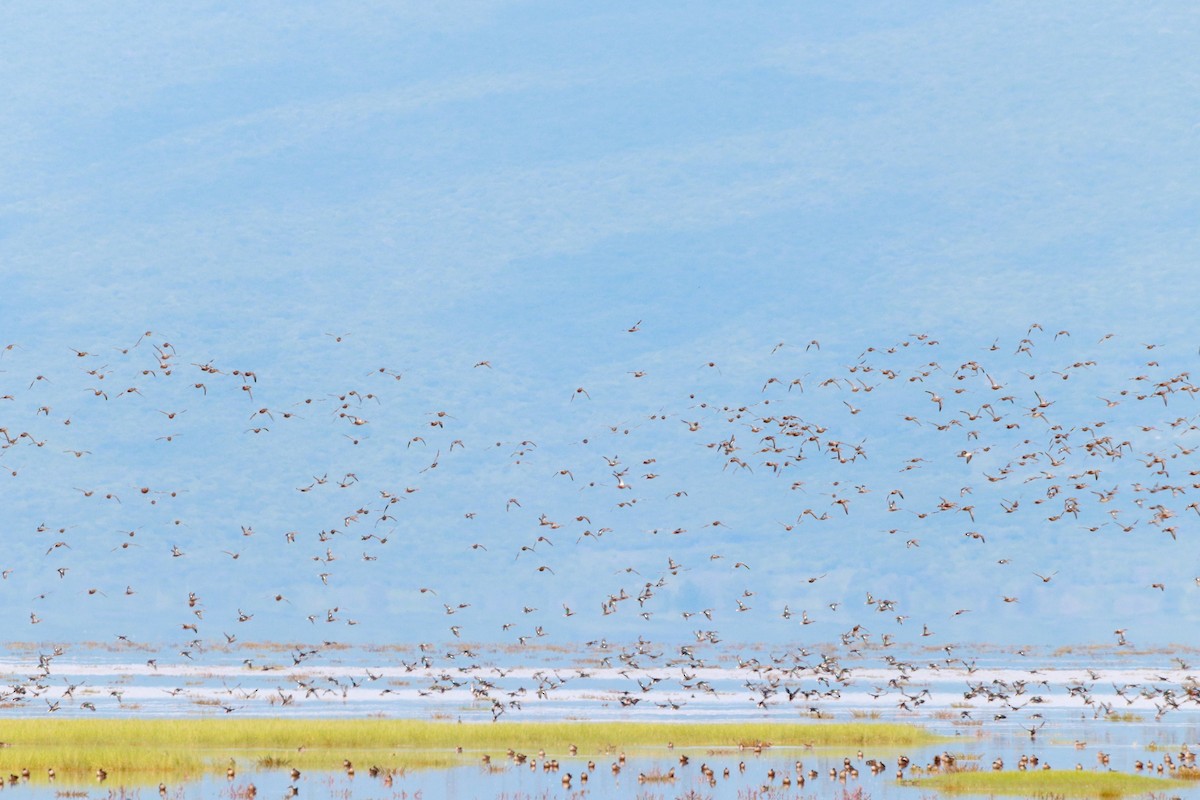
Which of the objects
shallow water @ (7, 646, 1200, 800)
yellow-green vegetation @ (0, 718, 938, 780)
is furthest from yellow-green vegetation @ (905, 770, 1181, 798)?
yellow-green vegetation @ (0, 718, 938, 780)

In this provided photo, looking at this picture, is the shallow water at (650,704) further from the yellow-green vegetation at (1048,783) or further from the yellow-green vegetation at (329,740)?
the yellow-green vegetation at (329,740)

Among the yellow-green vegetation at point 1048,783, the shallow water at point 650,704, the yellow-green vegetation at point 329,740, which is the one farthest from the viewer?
the yellow-green vegetation at point 329,740

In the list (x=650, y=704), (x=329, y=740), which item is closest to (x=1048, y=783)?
(x=329, y=740)

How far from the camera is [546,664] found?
115312mm

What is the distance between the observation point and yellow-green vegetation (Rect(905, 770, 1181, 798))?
45750 millimetres

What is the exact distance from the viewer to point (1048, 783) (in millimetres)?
46625

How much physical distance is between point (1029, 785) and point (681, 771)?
8.94 metres

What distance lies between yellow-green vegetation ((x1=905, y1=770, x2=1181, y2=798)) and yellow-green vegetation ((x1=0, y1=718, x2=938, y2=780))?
480 inches

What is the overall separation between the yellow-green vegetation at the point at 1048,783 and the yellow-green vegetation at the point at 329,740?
40.0ft

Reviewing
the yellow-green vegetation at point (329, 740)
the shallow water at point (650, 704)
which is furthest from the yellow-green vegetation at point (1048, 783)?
the yellow-green vegetation at point (329, 740)

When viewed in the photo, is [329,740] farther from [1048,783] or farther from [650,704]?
[650,704]

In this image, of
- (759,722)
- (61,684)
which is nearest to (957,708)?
(759,722)

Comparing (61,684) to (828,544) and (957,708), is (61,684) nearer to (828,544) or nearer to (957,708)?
(957,708)

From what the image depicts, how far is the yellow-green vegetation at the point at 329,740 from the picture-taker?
50.1 m
